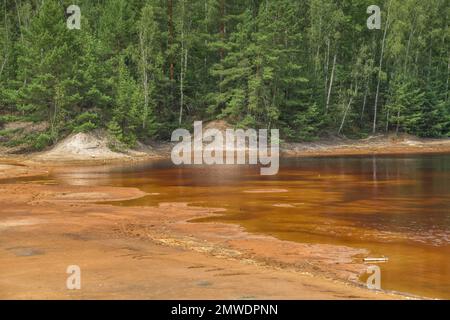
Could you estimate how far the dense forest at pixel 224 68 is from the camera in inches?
1916

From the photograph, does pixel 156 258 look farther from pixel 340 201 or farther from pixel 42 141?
pixel 42 141

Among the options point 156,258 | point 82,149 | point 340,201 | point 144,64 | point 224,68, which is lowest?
point 340,201

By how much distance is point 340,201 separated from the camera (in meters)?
22.5

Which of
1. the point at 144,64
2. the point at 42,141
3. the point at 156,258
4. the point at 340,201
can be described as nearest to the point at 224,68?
the point at 144,64

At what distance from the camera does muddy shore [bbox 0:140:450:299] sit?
9.41 meters

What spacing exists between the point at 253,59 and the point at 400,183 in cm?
3157

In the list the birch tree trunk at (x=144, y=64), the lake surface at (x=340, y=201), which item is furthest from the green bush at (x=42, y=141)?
the lake surface at (x=340, y=201)

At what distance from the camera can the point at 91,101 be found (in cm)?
5175

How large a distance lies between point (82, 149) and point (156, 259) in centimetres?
3653

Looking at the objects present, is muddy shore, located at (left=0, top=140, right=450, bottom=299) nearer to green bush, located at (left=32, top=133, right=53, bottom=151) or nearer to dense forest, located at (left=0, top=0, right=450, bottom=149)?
green bush, located at (left=32, top=133, right=53, bottom=151)

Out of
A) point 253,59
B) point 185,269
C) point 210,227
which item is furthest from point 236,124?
point 185,269

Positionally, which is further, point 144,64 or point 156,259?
point 144,64

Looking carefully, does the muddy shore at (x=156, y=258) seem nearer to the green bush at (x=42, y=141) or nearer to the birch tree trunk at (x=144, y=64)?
the green bush at (x=42, y=141)
